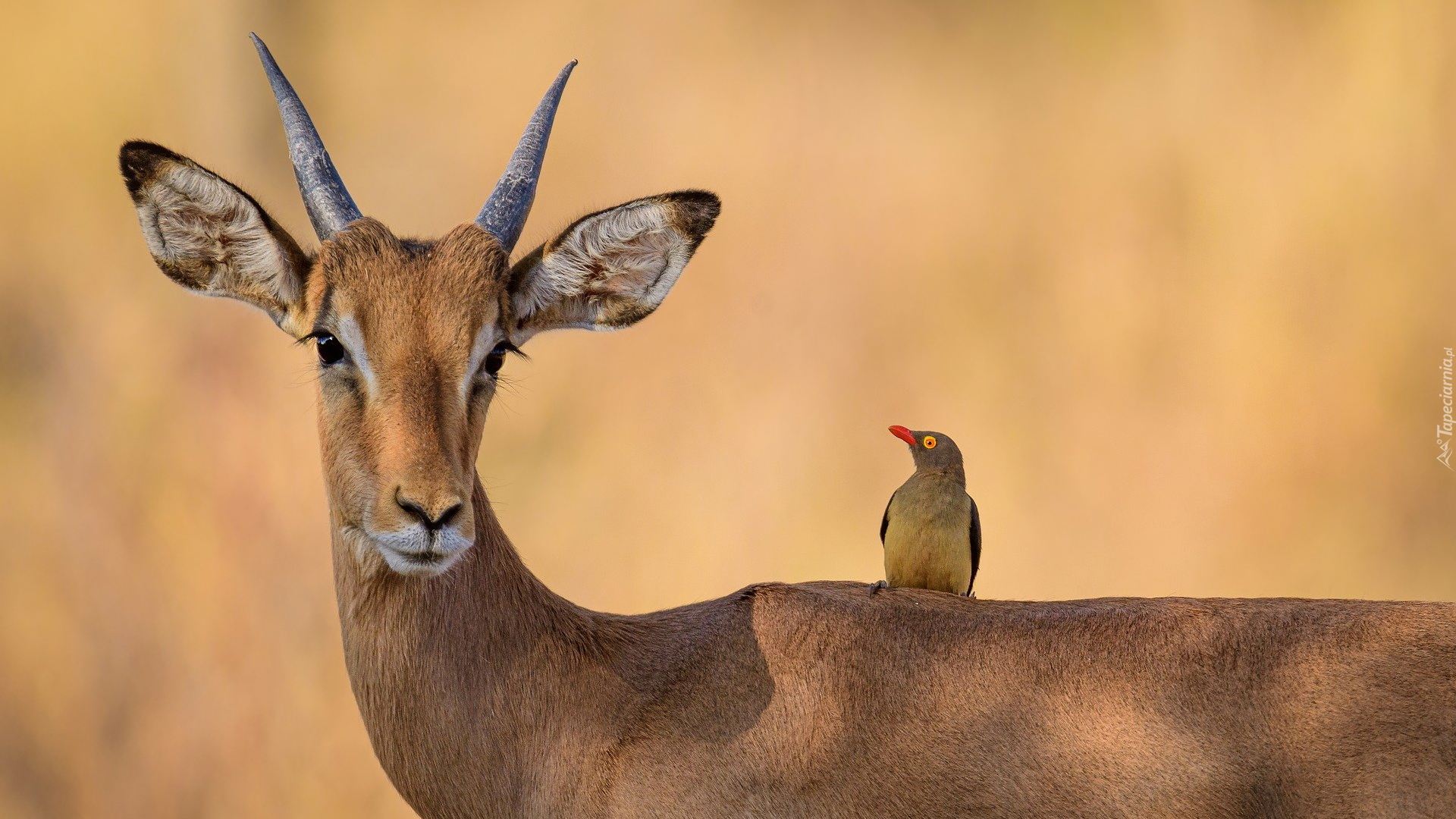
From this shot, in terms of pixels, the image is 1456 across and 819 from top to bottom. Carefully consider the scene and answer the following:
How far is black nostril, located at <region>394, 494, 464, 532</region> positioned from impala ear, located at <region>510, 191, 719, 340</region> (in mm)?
1201

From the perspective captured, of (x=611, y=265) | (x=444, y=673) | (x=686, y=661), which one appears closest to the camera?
(x=444, y=673)

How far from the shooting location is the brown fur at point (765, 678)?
15.7ft

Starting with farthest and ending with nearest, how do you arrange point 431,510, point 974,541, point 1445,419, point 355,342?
1. point 1445,419
2. point 974,541
3. point 355,342
4. point 431,510

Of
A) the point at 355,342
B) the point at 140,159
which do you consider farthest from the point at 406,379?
the point at 140,159

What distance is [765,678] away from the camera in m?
5.35

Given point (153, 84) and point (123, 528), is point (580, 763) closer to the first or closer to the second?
point (123, 528)

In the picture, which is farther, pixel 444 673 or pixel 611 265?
pixel 611 265

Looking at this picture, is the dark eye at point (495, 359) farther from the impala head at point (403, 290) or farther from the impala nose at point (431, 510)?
the impala nose at point (431, 510)

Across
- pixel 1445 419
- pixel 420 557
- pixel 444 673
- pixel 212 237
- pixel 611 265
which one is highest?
pixel 1445 419

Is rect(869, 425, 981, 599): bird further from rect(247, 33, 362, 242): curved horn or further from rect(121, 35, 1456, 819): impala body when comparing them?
rect(247, 33, 362, 242): curved horn

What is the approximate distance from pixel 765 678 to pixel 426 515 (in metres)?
1.60

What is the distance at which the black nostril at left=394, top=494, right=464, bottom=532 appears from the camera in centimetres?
454

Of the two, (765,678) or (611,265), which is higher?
(611,265)

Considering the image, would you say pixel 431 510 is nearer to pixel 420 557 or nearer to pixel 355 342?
pixel 420 557
